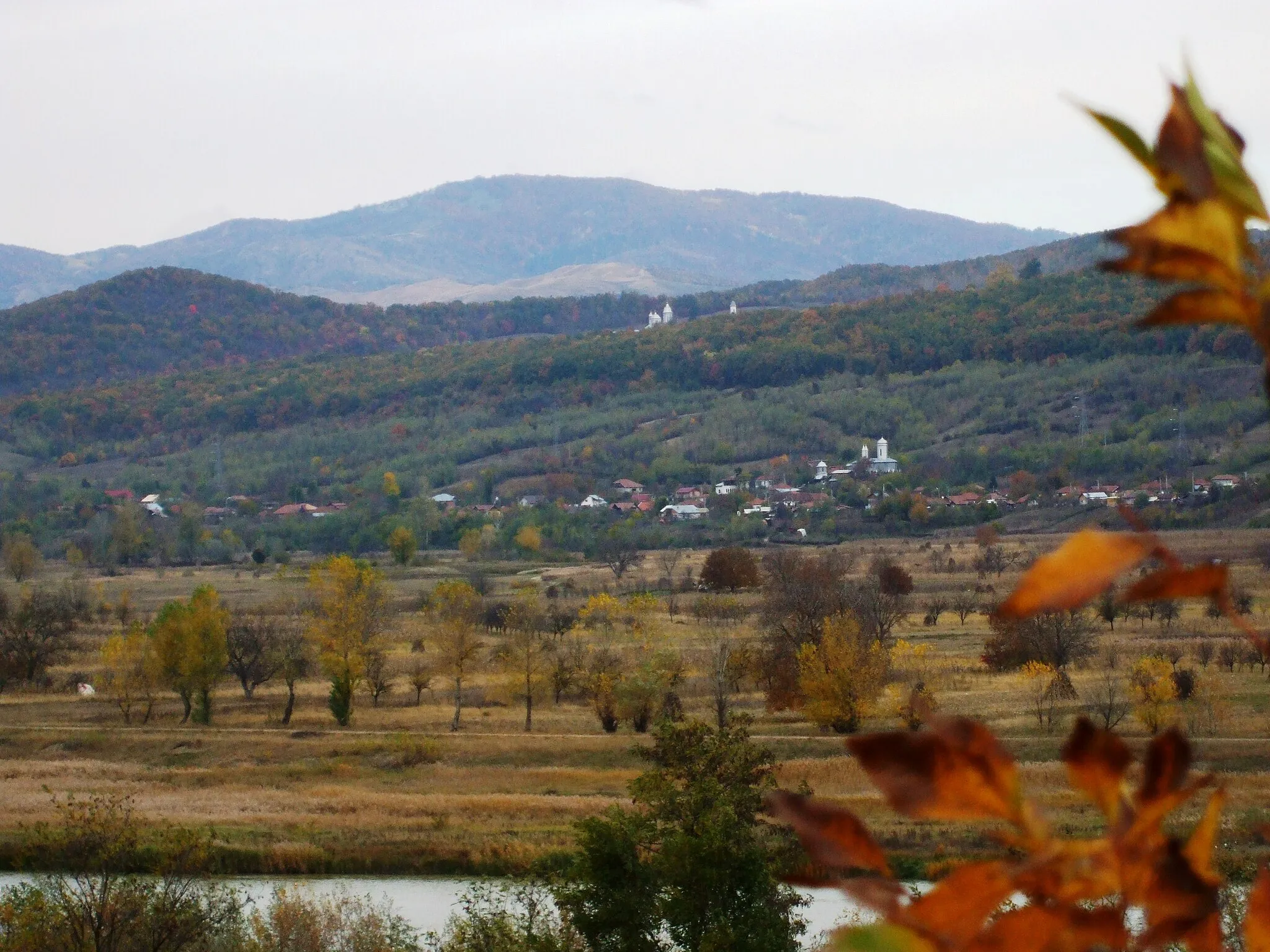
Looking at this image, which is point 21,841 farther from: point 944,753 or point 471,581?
point 471,581

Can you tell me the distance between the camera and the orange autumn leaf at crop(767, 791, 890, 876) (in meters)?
0.66

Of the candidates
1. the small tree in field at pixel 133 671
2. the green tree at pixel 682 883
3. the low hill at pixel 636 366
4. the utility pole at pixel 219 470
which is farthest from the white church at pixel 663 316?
the green tree at pixel 682 883

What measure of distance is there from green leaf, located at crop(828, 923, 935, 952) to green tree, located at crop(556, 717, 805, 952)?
11.1 m

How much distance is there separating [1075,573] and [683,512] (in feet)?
246

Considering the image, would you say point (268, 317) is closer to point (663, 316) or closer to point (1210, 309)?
point (663, 316)

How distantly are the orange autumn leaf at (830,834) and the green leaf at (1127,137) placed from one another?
352 millimetres

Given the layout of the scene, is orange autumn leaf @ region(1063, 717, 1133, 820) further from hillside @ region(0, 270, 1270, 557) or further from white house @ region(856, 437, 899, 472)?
white house @ region(856, 437, 899, 472)

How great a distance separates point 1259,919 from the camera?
710 mm

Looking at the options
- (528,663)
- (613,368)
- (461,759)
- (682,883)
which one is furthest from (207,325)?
(682,883)

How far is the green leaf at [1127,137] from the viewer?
2.04 feet

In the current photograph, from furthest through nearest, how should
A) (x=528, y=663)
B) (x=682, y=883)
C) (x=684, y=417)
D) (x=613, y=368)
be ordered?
(x=613, y=368) → (x=684, y=417) → (x=528, y=663) → (x=682, y=883)

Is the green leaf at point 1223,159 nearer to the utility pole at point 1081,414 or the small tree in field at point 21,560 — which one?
the small tree in field at point 21,560

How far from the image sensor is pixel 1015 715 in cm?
2598

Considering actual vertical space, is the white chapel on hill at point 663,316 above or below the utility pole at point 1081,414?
above
